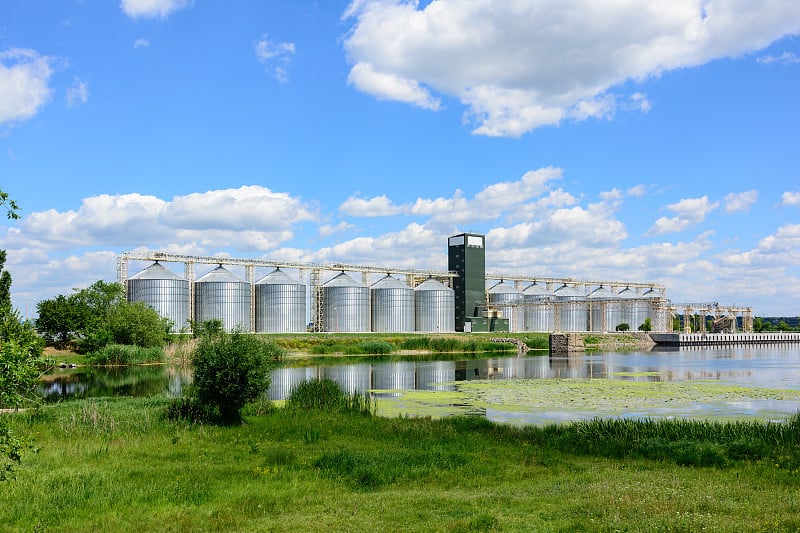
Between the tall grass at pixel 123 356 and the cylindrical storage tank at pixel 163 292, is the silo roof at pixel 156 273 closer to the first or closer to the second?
the cylindrical storage tank at pixel 163 292

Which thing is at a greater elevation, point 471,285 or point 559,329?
point 471,285

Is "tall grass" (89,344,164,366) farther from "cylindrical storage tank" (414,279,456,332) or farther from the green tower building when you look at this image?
the green tower building

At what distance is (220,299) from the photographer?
93625mm

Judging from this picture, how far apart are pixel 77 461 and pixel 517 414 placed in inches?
677

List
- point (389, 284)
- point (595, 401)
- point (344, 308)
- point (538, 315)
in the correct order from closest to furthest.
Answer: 1. point (595, 401)
2. point (344, 308)
3. point (389, 284)
4. point (538, 315)

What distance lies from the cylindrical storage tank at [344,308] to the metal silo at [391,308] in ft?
10.1

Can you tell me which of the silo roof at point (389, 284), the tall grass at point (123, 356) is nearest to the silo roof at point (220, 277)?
the silo roof at point (389, 284)

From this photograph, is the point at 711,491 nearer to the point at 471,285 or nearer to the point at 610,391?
the point at 610,391

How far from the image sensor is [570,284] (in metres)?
149

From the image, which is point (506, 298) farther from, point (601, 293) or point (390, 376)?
point (390, 376)

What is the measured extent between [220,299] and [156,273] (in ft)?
30.5

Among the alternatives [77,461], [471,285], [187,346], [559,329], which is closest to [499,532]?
[77,461]

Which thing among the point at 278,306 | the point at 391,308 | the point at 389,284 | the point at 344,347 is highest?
the point at 389,284

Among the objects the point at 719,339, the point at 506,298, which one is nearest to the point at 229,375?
the point at 506,298
